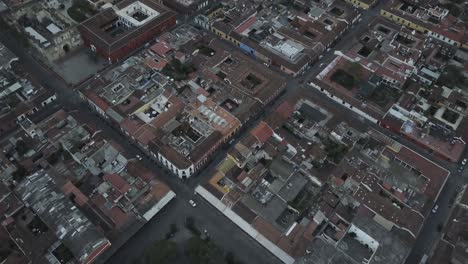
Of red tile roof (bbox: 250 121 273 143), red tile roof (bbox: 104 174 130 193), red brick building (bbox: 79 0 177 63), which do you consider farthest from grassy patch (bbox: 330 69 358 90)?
red tile roof (bbox: 104 174 130 193)

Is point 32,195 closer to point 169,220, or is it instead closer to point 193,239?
point 169,220

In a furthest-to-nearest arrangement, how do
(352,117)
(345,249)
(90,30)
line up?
1. (90,30)
2. (352,117)
3. (345,249)

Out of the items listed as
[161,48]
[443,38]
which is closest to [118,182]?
[161,48]

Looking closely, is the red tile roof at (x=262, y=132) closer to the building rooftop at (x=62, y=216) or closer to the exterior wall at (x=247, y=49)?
the exterior wall at (x=247, y=49)

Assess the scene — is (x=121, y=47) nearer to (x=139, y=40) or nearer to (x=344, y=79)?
(x=139, y=40)

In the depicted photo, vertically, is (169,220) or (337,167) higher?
(337,167)

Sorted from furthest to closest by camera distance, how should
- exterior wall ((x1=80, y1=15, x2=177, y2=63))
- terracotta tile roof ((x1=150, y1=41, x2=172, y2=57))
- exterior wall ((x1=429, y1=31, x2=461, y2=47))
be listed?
exterior wall ((x1=429, y1=31, x2=461, y2=47)), exterior wall ((x1=80, y1=15, x2=177, y2=63)), terracotta tile roof ((x1=150, y1=41, x2=172, y2=57))

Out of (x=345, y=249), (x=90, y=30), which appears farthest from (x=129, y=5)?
(x=345, y=249)

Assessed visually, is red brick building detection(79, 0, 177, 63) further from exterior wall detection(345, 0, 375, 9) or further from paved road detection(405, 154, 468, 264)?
paved road detection(405, 154, 468, 264)
